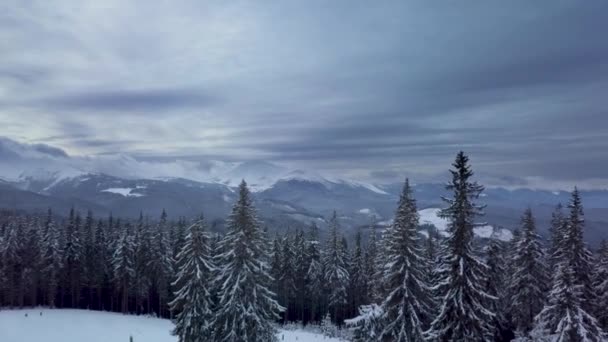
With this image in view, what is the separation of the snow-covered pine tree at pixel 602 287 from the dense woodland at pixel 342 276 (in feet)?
0.49

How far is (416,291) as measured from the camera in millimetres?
25203

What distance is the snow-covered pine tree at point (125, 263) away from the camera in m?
63.9

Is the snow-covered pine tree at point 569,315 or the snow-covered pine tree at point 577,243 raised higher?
the snow-covered pine tree at point 577,243

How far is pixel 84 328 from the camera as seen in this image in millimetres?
48969

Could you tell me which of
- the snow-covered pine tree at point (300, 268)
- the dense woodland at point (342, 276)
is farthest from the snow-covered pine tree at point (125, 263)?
the snow-covered pine tree at point (300, 268)

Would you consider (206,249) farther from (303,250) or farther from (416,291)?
(303,250)

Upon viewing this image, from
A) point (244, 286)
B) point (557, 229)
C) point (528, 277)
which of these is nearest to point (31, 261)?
point (244, 286)

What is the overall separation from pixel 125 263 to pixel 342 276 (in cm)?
3404

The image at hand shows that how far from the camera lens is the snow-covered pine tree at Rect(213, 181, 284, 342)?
95.6ft

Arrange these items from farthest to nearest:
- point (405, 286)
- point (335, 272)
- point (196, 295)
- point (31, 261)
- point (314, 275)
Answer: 1. point (314, 275)
2. point (31, 261)
3. point (335, 272)
4. point (196, 295)
5. point (405, 286)

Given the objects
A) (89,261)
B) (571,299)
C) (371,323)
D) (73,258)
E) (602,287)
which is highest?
(571,299)

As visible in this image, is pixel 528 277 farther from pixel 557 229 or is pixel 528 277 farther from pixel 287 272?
pixel 287 272

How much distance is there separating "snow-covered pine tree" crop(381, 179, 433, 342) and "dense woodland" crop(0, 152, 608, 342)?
3.4 inches

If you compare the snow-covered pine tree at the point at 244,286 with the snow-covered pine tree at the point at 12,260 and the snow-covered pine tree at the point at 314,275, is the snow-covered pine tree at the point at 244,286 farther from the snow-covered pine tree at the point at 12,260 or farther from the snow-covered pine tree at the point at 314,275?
the snow-covered pine tree at the point at 12,260
